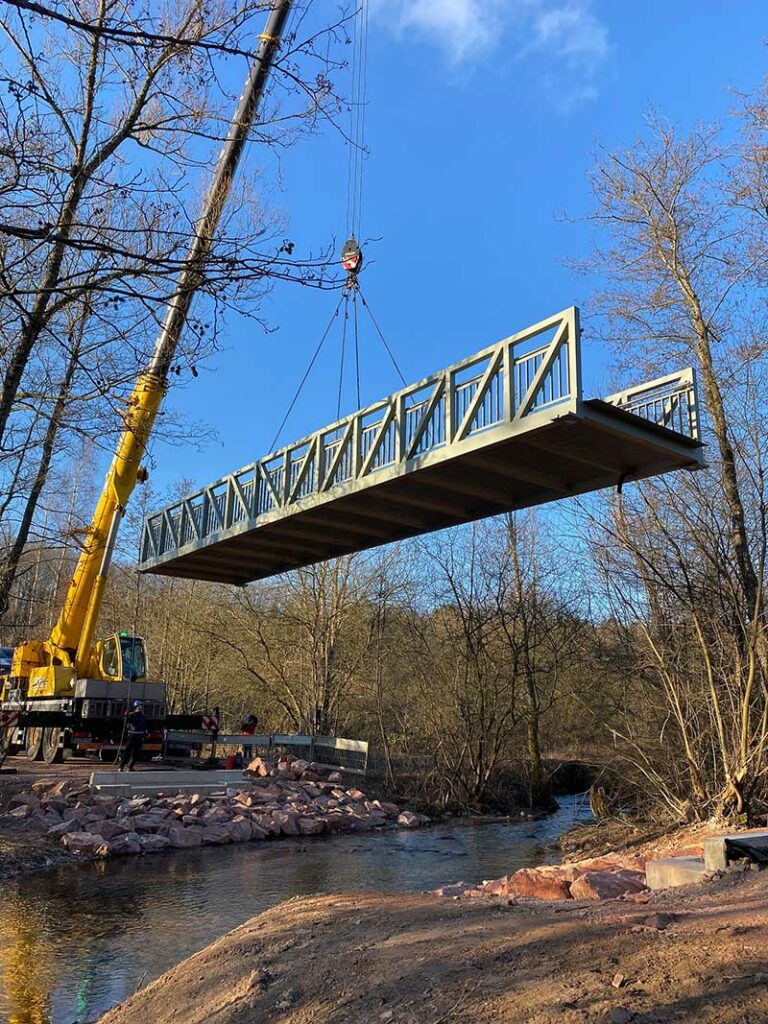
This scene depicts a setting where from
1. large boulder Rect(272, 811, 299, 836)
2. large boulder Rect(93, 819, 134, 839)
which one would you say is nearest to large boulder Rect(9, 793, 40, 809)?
large boulder Rect(93, 819, 134, 839)

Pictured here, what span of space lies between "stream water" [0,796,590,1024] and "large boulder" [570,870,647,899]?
411 centimetres

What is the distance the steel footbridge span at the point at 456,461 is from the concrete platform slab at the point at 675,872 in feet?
15.5

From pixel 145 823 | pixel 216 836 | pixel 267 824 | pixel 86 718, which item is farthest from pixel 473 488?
pixel 86 718

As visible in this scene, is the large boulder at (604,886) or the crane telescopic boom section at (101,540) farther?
the crane telescopic boom section at (101,540)

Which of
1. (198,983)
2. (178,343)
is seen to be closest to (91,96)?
(178,343)

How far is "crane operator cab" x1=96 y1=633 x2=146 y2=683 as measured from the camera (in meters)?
21.5

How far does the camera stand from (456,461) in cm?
1079

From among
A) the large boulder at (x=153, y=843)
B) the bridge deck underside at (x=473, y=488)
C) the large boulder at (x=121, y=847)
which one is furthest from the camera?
the large boulder at (x=153, y=843)

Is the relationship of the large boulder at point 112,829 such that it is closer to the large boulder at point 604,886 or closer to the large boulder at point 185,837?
the large boulder at point 185,837

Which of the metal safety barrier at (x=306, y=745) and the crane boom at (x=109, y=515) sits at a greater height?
the crane boom at (x=109, y=515)

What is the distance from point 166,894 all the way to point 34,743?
44.1ft

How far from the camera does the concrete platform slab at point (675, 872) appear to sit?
740cm

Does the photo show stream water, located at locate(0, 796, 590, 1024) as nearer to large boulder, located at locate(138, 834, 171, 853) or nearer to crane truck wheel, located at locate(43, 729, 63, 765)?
large boulder, located at locate(138, 834, 171, 853)

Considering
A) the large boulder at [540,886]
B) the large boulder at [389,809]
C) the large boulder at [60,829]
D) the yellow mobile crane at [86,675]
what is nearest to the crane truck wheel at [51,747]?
the yellow mobile crane at [86,675]
